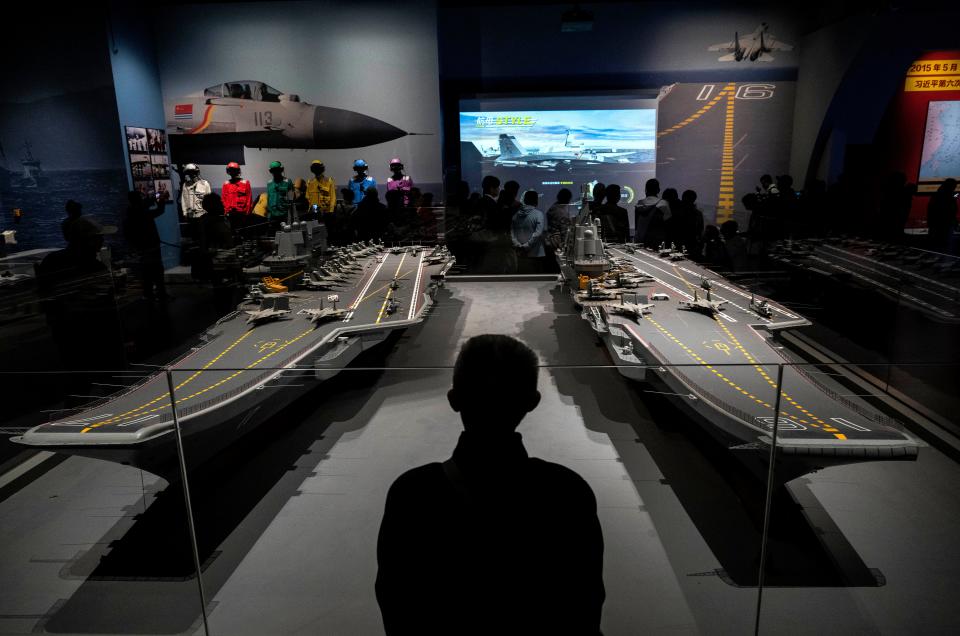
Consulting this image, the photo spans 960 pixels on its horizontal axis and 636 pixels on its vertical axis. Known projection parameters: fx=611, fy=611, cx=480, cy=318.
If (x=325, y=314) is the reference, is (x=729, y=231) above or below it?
above

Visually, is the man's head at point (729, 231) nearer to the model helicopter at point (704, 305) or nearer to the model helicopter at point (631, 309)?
the model helicopter at point (704, 305)

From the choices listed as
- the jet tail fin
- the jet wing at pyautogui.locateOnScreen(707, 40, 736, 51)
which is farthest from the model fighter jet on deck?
the jet wing at pyautogui.locateOnScreen(707, 40, 736, 51)

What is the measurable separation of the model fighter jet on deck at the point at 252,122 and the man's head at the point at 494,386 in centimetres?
1197

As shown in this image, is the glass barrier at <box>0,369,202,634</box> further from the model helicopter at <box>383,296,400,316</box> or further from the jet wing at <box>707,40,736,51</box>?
the jet wing at <box>707,40,736,51</box>

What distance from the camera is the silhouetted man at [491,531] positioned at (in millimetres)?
1690

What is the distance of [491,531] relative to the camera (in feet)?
5.62

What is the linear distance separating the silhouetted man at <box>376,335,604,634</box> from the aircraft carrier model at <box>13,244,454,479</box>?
1.28m

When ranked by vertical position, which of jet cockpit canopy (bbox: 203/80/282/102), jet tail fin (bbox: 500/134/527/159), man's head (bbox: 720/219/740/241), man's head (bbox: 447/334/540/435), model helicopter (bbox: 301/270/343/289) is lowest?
model helicopter (bbox: 301/270/343/289)

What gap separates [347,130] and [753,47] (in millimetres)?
8528

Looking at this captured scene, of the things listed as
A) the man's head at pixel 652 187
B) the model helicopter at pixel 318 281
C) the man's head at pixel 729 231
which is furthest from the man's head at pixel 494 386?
the man's head at pixel 652 187

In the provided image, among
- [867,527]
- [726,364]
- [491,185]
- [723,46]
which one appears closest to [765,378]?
[867,527]

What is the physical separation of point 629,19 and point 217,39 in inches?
336

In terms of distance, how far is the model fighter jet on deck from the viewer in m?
12.7

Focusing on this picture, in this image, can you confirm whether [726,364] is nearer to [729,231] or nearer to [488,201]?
[729,231]
